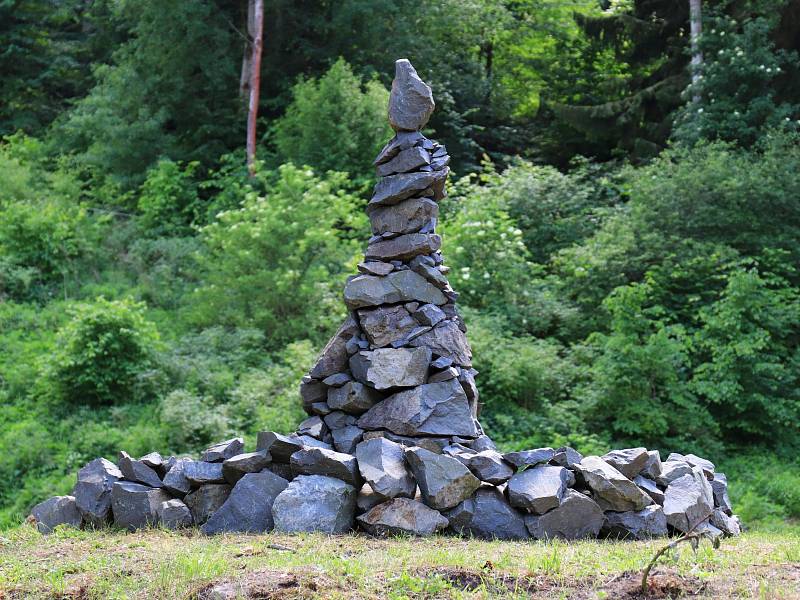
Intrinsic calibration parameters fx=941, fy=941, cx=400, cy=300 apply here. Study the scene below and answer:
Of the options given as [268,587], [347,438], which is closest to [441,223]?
[347,438]

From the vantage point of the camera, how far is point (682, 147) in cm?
1686

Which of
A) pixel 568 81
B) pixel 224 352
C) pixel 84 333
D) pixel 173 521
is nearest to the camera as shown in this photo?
pixel 173 521

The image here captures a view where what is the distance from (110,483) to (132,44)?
1673 centimetres

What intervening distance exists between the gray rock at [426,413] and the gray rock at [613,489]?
1.12 meters

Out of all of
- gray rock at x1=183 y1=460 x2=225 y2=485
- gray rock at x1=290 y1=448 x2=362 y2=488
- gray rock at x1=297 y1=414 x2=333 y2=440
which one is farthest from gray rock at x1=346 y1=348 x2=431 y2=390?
gray rock at x1=183 y1=460 x2=225 y2=485

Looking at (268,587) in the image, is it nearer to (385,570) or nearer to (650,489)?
(385,570)

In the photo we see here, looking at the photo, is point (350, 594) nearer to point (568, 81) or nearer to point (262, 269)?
point (262, 269)

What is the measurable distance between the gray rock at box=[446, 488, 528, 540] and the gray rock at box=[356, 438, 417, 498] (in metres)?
0.39

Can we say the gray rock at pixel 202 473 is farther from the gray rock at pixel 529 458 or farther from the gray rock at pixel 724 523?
the gray rock at pixel 724 523

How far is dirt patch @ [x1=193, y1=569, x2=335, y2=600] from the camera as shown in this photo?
493cm

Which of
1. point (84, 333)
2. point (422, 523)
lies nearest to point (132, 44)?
point (84, 333)

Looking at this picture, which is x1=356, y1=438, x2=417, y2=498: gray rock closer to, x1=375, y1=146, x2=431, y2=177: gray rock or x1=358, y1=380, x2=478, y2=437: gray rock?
x1=358, y1=380, x2=478, y2=437: gray rock

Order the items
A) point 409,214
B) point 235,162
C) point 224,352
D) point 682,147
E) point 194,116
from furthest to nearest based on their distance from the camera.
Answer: point 194,116 < point 235,162 < point 682,147 < point 224,352 < point 409,214

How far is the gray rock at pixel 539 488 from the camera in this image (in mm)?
6793
